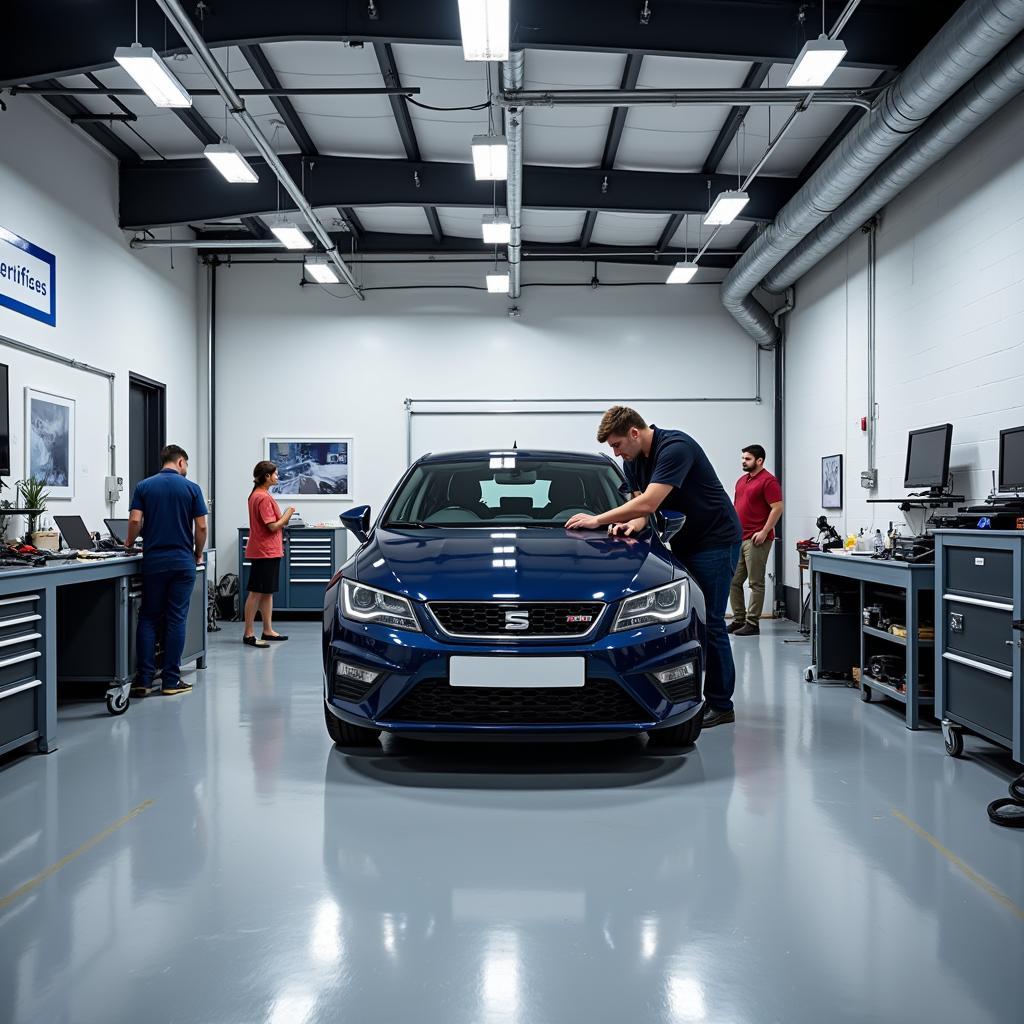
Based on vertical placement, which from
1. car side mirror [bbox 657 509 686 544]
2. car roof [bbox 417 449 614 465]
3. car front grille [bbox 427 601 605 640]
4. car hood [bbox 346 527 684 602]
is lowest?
car front grille [bbox 427 601 605 640]

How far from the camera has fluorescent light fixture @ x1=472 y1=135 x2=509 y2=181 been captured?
18.5 feet

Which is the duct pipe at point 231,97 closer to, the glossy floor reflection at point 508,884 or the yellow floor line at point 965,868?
the glossy floor reflection at point 508,884

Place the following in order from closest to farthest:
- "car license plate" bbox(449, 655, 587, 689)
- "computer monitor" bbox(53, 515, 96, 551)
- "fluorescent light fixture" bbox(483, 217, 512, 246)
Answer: "car license plate" bbox(449, 655, 587, 689) → "computer monitor" bbox(53, 515, 96, 551) → "fluorescent light fixture" bbox(483, 217, 512, 246)

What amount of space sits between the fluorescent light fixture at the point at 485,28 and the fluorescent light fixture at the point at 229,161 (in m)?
2.20

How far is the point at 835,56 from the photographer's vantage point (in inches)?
172

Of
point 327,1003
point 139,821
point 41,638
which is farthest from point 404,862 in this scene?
point 41,638

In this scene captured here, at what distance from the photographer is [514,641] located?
2.99m

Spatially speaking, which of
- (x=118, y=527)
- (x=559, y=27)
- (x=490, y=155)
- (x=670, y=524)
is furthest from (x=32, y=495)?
(x=559, y=27)

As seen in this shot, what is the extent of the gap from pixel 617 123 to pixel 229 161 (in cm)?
284

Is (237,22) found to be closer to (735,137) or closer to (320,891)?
(735,137)

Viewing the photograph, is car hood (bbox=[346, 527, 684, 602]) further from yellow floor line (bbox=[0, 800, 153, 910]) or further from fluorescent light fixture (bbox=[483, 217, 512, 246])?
fluorescent light fixture (bbox=[483, 217, 512, 246])

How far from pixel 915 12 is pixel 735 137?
1.90 metres

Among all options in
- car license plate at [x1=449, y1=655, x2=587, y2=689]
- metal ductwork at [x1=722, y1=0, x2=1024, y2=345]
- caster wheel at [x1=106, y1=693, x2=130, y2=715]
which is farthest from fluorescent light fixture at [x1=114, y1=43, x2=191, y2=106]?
metal ductwork at [x1=722, y1=0, x2=1024, y2=345]

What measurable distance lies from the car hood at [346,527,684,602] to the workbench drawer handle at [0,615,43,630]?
1359mm
